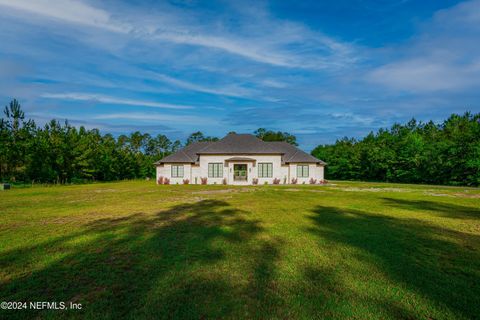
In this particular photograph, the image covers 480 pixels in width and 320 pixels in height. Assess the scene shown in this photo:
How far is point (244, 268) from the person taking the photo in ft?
13.6

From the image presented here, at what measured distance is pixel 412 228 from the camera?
6.91 m

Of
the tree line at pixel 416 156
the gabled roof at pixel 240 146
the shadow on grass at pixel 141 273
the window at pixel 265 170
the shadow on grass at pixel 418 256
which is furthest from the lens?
the gabled roof at pixel 240 146

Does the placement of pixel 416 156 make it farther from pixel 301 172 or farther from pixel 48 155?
pixel 48 155

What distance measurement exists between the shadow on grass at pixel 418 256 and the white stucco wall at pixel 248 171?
19.2 metres

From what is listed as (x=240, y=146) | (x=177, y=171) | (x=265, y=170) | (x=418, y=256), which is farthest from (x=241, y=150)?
(x=418, y=256)

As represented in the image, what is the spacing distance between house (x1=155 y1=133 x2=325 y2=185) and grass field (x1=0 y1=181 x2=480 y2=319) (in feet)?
64.8

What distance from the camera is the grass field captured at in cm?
303

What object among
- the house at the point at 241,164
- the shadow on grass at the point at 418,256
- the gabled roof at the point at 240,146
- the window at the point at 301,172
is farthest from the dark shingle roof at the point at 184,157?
the shadow on grass at the point at 418,256

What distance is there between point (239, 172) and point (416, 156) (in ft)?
67.5

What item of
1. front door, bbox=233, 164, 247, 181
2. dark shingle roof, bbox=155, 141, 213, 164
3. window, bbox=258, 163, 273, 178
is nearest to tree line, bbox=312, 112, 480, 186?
window, bbox=258, 163, 273, 178

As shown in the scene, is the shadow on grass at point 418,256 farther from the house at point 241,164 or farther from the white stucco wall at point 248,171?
the house at point 241,164

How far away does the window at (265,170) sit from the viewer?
90.0 ft

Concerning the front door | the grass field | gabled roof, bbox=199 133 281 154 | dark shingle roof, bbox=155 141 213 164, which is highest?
gabled roof, bbox=199 133 281 154

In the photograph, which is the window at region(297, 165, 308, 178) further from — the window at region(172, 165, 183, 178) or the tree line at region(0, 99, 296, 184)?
the tree line at region(0, 99, 296, 184)
